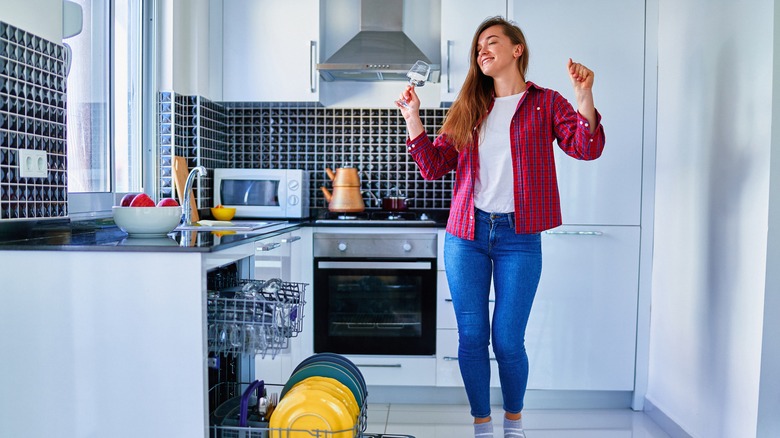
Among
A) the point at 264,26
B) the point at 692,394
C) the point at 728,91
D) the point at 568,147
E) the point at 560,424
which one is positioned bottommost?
the point at 560,424

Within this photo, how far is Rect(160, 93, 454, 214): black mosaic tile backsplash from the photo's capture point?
3605 mm

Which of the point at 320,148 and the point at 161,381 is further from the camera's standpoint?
the point at 320,148

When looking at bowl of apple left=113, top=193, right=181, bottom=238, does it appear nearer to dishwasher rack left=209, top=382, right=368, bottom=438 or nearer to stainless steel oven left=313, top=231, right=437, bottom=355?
dishwasher rack left=209, top=382, right=368, bottom=438

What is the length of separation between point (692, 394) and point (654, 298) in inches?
20.7

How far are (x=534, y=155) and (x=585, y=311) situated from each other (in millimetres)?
1112

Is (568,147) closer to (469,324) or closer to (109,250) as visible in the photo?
(469,324)

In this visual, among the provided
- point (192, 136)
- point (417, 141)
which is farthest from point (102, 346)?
point (192, 136)

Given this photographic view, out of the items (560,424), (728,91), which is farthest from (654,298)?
(728,91)

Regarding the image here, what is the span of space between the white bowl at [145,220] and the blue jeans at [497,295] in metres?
0.89

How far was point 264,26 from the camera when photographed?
3260 mm

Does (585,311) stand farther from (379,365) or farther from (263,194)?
(263,194)

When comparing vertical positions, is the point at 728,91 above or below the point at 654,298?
above

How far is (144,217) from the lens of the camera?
6.35 feet

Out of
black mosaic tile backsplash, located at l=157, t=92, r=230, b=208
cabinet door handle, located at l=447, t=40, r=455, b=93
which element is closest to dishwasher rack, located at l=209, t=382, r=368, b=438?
black mosaic tile backsplash, located at l=157, t=92, r=230, b=208
